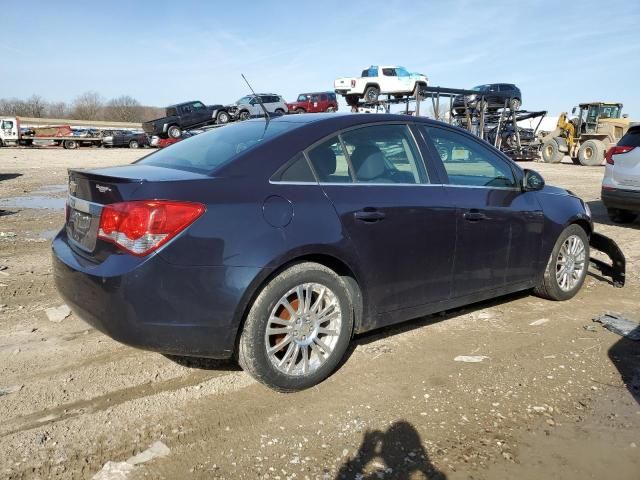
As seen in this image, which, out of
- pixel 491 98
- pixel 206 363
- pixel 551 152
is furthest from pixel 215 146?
pixel 551 152

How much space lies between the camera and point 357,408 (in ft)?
9.72

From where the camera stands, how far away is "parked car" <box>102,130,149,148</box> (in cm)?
4368

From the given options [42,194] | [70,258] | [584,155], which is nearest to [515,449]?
[70,258]

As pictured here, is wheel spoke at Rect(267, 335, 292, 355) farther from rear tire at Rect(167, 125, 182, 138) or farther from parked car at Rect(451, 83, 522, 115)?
rear tire at Rect(167, 125, 182, 138)

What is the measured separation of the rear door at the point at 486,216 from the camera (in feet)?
12.7

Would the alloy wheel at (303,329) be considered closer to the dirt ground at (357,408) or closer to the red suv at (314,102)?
the dirt ground at (357,408)

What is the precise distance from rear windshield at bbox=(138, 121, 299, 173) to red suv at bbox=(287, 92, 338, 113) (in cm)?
3122

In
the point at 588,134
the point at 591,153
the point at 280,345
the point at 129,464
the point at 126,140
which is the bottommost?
the point at 129,464

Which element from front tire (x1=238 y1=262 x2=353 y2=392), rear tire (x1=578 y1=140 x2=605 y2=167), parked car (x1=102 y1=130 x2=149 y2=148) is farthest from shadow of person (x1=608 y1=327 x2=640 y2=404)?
parked car (x1=102 y1=130 x2=149 y2=148)

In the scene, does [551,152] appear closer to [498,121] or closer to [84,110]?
[498,121]

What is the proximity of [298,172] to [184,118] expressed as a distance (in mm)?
29397

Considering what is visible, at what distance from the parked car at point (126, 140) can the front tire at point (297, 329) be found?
44.0 metres

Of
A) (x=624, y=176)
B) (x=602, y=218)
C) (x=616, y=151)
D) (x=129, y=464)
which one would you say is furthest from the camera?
(x=602, y=218)

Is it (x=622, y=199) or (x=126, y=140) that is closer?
(x=622, y=199)
